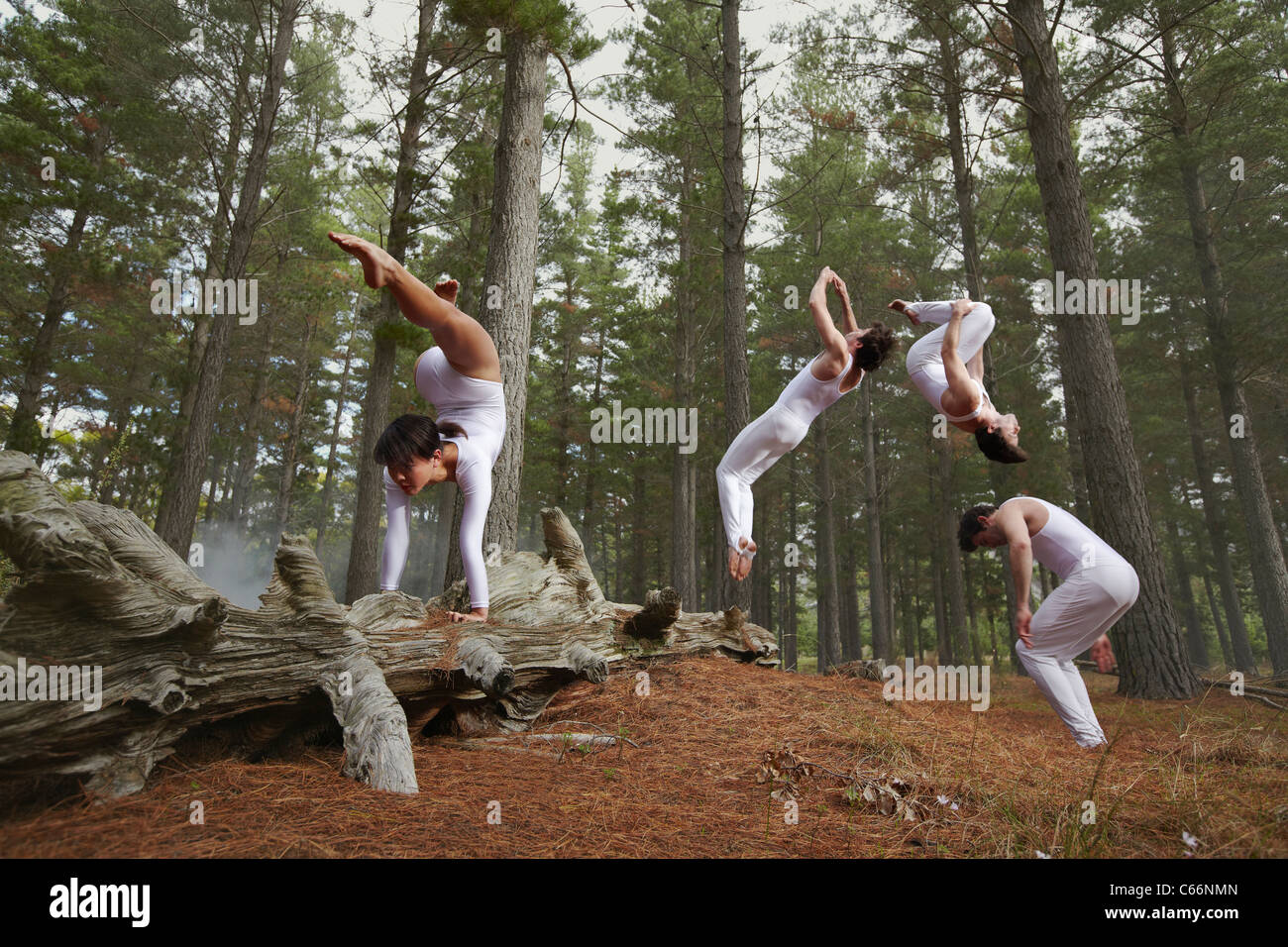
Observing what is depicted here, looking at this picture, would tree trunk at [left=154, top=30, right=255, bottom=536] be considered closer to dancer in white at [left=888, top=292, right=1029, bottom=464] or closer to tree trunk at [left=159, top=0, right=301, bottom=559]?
tree trunk at [left=159, top=0, right=301, bottom=559]

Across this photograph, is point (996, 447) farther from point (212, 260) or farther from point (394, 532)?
point (212, 260)

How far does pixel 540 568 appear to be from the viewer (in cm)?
512

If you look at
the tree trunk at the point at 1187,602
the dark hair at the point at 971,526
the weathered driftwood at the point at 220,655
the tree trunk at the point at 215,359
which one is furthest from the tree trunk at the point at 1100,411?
the tree trunk at the point at 1187,602

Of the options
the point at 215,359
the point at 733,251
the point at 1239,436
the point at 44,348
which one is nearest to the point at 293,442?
the point at 44,348

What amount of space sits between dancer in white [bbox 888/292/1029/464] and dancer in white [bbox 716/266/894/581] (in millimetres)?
241

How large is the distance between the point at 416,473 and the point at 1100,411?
6.52 m

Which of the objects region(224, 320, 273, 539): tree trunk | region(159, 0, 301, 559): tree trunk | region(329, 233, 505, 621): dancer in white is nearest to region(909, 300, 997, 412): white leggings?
region(329, 233, 505, 621): dancer in white

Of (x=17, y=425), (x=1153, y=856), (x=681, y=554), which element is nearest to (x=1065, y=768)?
(x=1153, y=856)

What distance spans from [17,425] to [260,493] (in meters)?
35.6

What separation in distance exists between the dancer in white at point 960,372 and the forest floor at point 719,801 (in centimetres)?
156

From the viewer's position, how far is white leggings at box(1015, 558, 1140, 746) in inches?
148

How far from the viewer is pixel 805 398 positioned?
371cm

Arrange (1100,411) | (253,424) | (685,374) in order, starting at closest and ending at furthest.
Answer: (1100,411), (685,374), (253,424)
